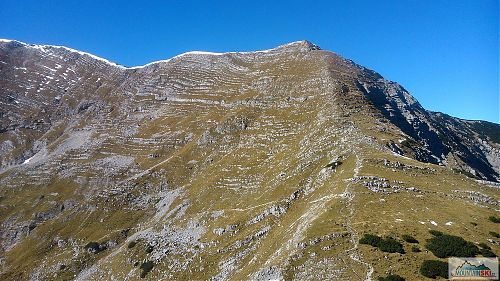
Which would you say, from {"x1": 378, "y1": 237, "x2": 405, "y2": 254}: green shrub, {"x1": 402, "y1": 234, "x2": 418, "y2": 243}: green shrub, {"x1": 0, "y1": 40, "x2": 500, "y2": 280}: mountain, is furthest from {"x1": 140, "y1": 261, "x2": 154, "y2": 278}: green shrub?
{"x1": 402, "y1": 234, "x2": 418, "y2": 243}: green shrub

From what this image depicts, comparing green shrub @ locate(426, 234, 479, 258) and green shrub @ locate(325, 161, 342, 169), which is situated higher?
green shrub @ locate(325, 161, 342, 169)

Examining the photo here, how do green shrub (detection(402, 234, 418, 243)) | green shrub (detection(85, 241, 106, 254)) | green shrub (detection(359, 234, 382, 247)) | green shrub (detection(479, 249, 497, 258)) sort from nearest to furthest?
green shrub (detection(479, 249, 497, 258)), green shrub (detection(359, 234, 382, 247)), green shrub (detection(402, 234, 418, 243)), green shrub (detection(85, 241, 106, 254))

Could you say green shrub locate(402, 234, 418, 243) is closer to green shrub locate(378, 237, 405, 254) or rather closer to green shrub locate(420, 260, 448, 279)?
green shrub locate(378, 237, 405, 254)

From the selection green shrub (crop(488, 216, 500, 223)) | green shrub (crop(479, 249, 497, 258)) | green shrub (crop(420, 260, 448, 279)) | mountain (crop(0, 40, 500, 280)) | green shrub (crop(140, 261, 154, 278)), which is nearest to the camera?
green shrub (crop(420, 260, 448, 279))

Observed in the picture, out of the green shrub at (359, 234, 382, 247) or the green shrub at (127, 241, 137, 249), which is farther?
the green shrub at (127, 241, 137, 249)

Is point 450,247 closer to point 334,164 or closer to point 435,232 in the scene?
point 435,232

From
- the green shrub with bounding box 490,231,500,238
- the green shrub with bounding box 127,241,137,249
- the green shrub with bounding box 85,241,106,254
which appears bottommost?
the green shrub with bounding box 85,241,106,254

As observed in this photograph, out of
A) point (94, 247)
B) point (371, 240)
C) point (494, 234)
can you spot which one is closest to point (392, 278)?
point (371, 240)

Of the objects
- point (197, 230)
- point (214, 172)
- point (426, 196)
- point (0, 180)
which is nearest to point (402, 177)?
point (426, 196)
